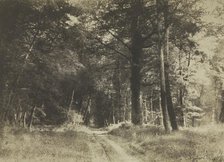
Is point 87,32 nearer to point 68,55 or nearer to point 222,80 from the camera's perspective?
point 68,55

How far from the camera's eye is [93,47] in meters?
33.2

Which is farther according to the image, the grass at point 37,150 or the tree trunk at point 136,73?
the tree trunk at point 136,73

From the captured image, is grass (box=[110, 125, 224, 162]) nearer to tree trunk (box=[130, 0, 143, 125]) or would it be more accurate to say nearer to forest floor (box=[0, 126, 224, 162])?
forest floor (box=[0, 126, 224, 162])

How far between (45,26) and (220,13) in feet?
33.5

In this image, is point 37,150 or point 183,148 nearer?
point 183,148

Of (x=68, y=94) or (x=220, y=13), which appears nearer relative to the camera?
(x=220, y=13)

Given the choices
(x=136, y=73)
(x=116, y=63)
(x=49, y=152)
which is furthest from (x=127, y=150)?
(x=116, y=63)

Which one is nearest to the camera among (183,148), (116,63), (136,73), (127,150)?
(183,148)

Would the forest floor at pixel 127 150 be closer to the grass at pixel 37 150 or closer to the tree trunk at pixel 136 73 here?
the grass at pixel 37 150

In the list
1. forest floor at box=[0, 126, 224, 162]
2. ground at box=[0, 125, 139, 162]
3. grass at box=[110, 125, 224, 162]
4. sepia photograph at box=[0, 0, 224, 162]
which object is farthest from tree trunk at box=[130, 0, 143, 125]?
ground at box=[0, 125, 139, 162]

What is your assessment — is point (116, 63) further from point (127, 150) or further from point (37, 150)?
point (37, 150)

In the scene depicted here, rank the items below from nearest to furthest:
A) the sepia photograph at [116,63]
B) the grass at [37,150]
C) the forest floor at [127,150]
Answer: the forest floor at [127,150] < the grass at [37,150] < the sepia photograph at [116,63]

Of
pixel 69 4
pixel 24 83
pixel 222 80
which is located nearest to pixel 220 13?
pixel 222 80

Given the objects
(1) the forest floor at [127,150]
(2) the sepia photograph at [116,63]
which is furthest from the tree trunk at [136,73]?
(1) the forest floor at [127,150]
